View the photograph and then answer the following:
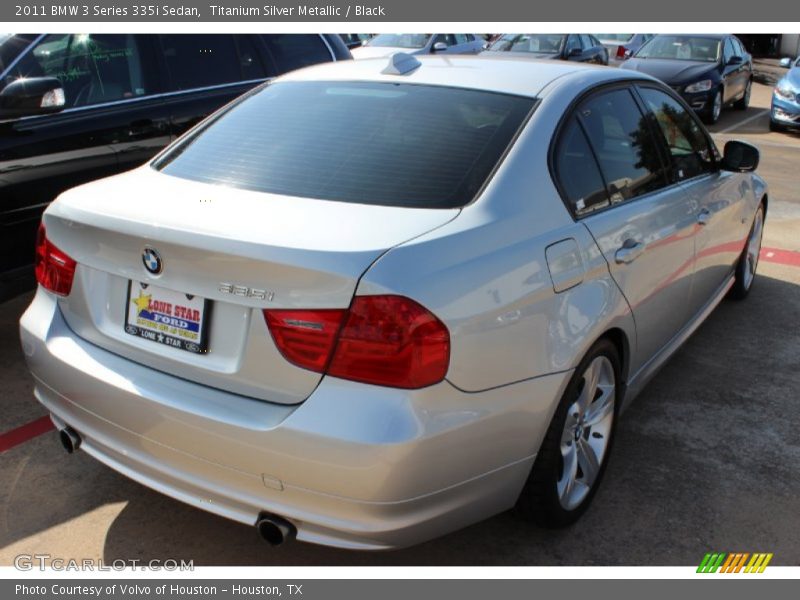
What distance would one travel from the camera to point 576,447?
312 cm

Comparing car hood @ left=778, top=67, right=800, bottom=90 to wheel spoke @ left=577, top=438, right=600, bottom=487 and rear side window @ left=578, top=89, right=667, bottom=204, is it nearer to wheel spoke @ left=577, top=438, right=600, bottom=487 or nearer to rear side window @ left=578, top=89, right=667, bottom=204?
rear side window @ left=578, top=89, right=667, bottom=204

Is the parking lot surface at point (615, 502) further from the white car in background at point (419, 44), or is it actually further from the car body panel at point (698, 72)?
the white car in background at point (419, 44)

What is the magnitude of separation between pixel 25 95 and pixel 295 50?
8.15ft

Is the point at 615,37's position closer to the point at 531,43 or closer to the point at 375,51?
the point at 531,43

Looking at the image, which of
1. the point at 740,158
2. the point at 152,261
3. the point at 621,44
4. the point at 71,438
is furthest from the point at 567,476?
the point at 621,44

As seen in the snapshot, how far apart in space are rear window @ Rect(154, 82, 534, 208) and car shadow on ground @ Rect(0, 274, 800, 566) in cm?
127

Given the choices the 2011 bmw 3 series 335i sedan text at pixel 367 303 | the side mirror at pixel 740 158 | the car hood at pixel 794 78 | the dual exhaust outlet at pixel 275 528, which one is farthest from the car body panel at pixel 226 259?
the car hood at pixel 794 78

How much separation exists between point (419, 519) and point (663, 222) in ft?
6.22

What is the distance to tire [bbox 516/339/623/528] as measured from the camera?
9.26ft

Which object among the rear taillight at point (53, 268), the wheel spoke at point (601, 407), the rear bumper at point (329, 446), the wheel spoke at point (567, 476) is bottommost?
the wheel spoke at point (567, 476)

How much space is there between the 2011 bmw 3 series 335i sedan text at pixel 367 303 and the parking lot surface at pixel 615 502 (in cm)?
24

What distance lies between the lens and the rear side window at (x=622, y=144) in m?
3.32

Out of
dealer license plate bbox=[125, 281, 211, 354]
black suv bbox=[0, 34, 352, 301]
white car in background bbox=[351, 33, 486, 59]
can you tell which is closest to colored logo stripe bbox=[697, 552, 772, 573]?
dealer license plate bbox=[125, 281, 211, 354]

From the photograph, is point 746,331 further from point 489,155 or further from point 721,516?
point 489,155
